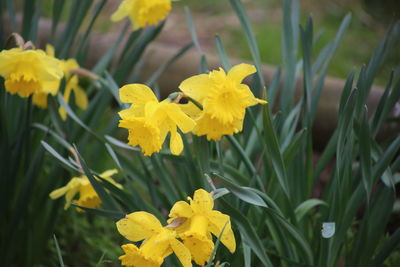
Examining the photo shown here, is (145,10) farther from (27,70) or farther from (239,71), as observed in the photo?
(239,71)

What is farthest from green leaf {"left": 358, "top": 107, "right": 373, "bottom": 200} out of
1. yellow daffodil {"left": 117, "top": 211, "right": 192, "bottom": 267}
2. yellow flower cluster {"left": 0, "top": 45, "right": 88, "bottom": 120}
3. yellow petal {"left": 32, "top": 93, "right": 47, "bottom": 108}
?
yellow petal {"left": 32, "top": 93, "right": 47, "bottom": 108}

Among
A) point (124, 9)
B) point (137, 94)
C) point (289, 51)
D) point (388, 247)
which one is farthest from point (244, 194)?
point (124, 9)

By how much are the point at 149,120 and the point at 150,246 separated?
0.25 metres

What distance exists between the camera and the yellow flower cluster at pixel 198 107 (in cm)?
119

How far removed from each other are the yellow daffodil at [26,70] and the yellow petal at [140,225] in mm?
526

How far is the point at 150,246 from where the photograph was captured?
1116mm

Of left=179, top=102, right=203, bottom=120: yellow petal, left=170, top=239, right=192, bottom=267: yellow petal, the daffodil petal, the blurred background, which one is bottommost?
the blurred background

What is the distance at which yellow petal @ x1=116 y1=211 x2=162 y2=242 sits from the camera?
1146 millimetres

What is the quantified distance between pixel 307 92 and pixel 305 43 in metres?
0.13

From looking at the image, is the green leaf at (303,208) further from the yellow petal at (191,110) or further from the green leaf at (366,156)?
the yellow petal at (191,110)

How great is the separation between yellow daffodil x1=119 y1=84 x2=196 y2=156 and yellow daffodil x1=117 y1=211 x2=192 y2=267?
15 centimetres

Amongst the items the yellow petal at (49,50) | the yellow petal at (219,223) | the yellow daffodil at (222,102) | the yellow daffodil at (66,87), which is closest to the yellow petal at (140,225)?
the yellow petal at (219,223)

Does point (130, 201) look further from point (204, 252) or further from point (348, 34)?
point (348, 34)

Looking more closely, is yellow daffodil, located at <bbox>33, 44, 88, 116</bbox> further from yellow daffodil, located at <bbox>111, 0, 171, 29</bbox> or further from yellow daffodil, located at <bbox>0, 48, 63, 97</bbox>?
yellow daffodil, located at <bbox>111, 0, 171, 29</bbox>
